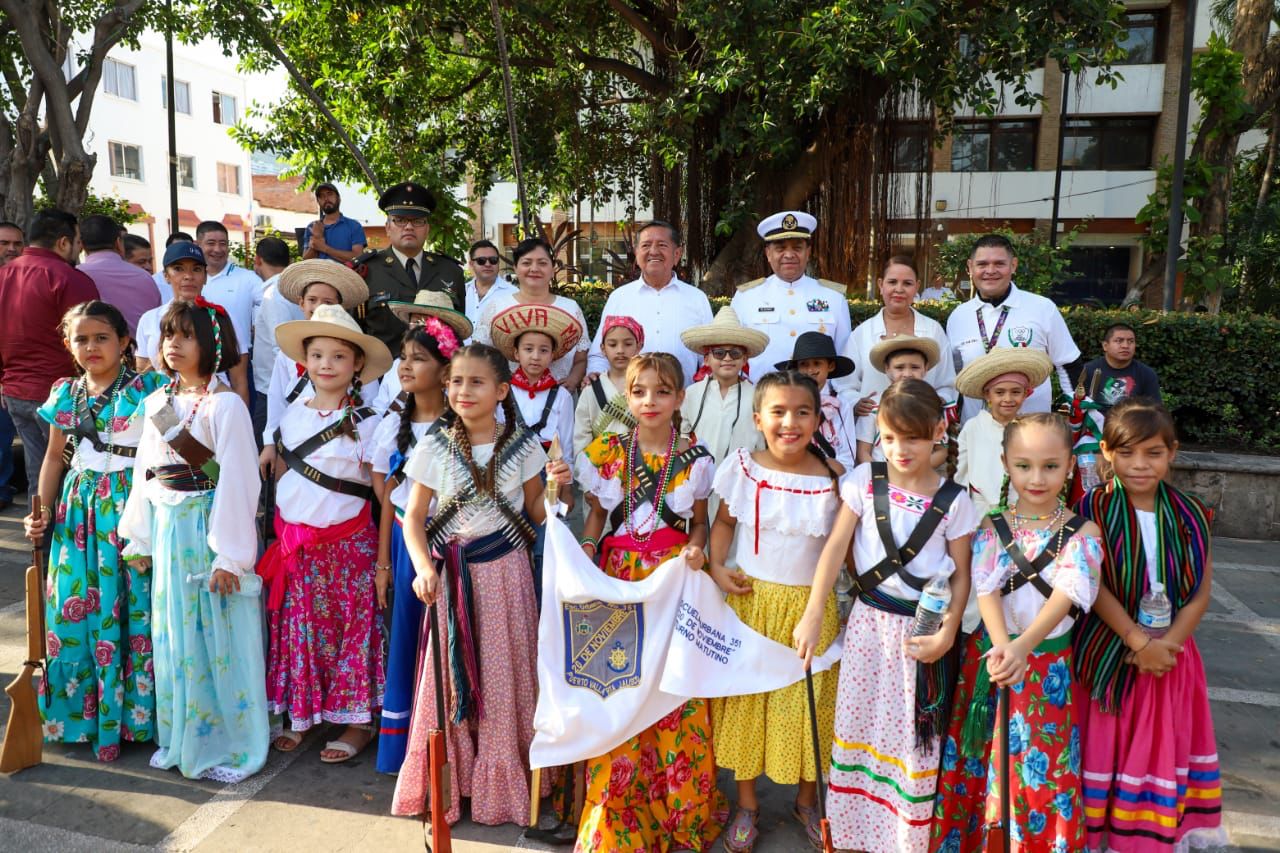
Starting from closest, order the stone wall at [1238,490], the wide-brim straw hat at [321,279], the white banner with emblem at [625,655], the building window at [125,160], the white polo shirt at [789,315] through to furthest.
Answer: the white banner with emblem at [625,655], the wide-brim straw hat at [321,279], the white polo shirt at [789,315], the stone wall at [1238,490], the building window at [125,160]

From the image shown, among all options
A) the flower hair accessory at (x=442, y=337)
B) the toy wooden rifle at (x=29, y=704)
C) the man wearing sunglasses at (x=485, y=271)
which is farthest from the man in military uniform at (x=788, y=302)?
the toy wooden rifle at (x=29, y=704)

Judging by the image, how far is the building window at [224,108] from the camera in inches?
1363

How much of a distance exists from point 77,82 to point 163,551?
26.1 feet

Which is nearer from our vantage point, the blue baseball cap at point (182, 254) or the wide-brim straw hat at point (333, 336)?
the wide-brim straw hat at point (333, 336)

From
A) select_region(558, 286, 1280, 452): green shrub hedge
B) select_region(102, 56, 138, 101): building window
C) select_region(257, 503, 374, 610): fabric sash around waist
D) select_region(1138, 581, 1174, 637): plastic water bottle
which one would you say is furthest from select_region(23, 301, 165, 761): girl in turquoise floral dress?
select_region(102, 56, 138, 101): building window

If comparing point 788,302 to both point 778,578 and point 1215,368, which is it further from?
point 1215,368

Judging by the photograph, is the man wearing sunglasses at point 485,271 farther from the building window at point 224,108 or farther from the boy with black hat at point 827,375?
the building window at point 224,108

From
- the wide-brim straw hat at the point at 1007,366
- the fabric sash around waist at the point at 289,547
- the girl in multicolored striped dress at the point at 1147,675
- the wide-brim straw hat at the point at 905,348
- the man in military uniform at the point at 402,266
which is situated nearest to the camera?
the girl in multicolored striped dress at the point at 1147,675

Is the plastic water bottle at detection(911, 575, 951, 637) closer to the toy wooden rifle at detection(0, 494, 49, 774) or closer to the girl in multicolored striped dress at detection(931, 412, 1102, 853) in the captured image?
the girl in multicolored striped dress at detection(931, 412, 1102, 853)

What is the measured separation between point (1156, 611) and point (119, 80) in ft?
116

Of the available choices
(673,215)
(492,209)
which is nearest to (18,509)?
Result: (673,215)

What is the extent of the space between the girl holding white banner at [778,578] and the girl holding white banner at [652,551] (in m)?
0.12

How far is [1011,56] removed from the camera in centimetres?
775

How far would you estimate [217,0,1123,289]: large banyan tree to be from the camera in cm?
724
